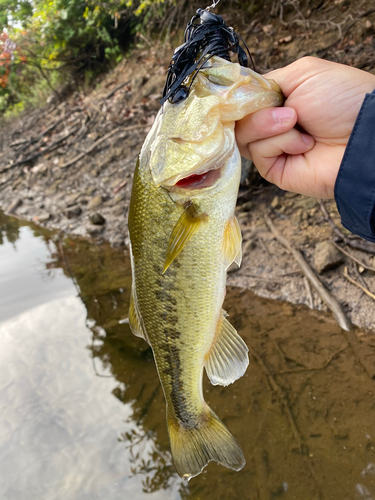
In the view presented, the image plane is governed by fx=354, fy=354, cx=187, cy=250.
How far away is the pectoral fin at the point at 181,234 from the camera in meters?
1.44

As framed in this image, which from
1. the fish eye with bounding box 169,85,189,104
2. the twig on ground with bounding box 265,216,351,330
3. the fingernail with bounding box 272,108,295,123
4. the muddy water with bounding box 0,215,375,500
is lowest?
the muddy water with bounding box 0,215,375,500

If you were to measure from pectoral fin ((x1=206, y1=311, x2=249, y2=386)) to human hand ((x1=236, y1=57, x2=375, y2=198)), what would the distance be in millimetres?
876

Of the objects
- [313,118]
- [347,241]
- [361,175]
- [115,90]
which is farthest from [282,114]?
[115,90]

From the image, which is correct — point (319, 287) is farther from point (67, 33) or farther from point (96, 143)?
point (67, 33)

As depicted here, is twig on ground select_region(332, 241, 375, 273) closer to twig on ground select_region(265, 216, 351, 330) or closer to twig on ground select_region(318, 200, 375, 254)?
twig on ground select_region(318, 200, 375, 254)

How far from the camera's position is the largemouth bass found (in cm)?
143

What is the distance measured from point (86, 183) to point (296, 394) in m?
6.73

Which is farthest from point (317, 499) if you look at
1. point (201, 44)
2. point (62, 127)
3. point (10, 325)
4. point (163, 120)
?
point (62, 127)

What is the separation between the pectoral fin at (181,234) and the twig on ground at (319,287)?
2.55m

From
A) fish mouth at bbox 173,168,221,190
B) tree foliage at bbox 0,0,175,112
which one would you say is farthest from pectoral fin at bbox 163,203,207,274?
tree foliage at bbox 0,0,175,112

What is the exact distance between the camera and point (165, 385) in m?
1.81

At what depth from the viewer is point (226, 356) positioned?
5.78 feet

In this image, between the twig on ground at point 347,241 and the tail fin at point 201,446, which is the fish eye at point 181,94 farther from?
the twig on ground at point 347,241

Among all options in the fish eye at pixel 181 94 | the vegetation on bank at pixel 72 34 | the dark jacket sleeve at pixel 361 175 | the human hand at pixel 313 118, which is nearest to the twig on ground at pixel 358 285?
the human hand at pixel 313 118
